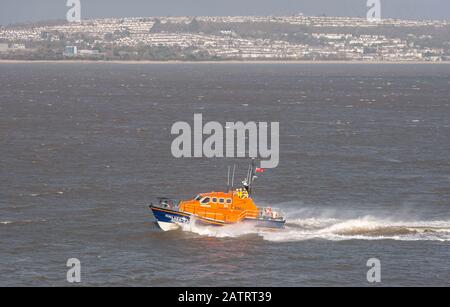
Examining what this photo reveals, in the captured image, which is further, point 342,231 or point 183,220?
point 342,231

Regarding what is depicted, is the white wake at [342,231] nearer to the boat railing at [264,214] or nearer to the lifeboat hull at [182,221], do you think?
the lifeboat hull at [182,221]

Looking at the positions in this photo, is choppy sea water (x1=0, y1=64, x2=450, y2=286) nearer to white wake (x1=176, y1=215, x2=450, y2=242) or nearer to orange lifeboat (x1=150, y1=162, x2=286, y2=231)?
white wake (x1=176, y1=215, x2=450, y2=242)

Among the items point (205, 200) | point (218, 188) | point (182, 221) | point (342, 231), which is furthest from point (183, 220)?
point (218, 188)

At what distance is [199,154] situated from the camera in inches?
3814

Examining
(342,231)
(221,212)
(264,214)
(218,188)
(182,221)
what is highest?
(221,212)

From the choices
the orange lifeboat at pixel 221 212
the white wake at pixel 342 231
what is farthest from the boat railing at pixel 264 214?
the white wake at pixel 342 231

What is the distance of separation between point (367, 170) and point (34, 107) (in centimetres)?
7985

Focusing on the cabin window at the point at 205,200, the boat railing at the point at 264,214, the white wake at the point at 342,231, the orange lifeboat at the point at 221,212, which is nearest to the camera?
the white wake at the point at 342,231

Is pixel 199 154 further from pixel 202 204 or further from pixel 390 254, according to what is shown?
pixel 390 254

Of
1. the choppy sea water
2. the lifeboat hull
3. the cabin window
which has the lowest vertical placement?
the choppy sea water

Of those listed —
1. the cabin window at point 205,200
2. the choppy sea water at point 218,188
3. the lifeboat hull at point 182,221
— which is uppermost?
the cabin window at point 205,200

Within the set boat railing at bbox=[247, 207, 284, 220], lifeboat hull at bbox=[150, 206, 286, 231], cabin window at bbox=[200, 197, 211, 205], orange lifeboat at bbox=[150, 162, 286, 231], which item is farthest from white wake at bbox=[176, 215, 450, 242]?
cabin window at bbox=[200, 197, 211, 205]

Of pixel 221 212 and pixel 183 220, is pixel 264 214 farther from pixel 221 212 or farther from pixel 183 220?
pixel 183 220
